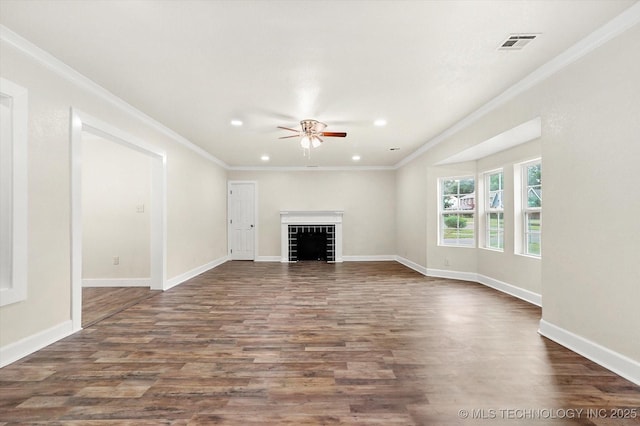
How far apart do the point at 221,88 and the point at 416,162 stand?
4.53 m

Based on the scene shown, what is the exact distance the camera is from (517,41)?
236 cm

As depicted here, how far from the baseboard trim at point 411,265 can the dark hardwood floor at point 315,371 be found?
217 centimetres

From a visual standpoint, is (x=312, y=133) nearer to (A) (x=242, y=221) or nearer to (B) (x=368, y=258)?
(A) (x=242, y=221)

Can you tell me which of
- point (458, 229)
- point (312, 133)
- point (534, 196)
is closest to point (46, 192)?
point (312, 133)

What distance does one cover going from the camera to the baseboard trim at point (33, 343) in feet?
7.57

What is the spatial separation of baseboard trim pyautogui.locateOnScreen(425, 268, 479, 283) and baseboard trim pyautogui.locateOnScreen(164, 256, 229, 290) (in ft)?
15.1

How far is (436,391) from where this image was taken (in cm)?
195

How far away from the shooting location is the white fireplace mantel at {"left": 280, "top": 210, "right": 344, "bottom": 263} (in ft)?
25.7

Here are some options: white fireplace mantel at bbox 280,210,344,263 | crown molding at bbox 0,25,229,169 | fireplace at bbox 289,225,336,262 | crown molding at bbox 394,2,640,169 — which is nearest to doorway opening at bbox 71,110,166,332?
crown molding at bbox 0,25,229,169

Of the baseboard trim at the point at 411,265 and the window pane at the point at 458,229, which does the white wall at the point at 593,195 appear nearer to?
the window pane at the point at 458,229

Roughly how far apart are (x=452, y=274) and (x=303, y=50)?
475cm

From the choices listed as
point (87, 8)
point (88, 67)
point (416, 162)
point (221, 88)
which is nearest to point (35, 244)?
point (88, 67)

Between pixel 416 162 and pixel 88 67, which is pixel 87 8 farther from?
pixel 416 162

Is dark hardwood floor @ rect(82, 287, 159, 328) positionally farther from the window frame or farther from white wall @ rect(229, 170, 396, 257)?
the window frame
